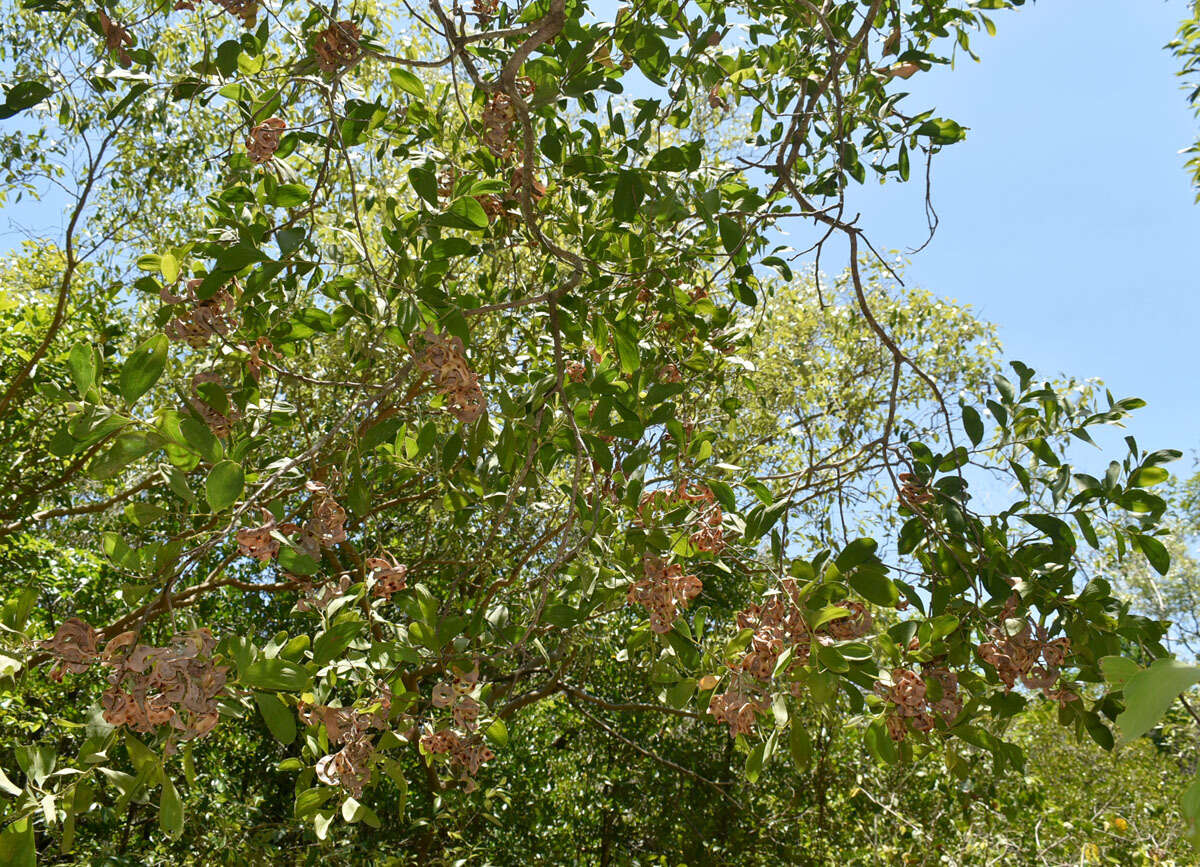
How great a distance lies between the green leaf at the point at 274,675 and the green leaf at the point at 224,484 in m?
0.23

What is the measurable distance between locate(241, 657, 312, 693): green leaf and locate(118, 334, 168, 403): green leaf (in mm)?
402

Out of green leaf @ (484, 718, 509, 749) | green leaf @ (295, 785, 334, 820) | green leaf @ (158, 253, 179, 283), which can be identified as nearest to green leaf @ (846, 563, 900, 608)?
green leaf @ (484, 718, 509, 749)

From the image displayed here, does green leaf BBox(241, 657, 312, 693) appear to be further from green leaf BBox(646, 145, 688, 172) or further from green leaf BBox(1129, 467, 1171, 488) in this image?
green leaf BBox(1129, 467, 1171, 488)

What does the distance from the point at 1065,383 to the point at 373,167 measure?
14.5 ft

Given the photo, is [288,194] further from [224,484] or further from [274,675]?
[274,675]

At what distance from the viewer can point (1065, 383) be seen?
5.52 meters

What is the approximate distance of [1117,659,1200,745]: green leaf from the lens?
0.41 m

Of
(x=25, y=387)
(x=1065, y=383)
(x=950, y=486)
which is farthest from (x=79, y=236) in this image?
(x=1065, y=383)

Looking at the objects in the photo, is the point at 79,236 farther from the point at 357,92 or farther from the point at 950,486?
the point at 950,486

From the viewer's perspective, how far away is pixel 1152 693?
429 mm

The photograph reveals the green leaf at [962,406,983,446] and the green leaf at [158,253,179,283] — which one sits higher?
the green leaf at [962,406,983,446]

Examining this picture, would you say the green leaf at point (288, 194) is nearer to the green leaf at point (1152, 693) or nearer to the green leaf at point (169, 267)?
the green leaf at point (169, 267)

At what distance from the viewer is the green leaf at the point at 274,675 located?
3.92ft

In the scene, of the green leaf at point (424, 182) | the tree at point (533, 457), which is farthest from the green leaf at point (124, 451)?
the green leaf at point (424, 182)
